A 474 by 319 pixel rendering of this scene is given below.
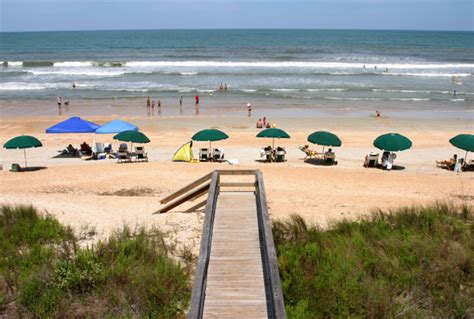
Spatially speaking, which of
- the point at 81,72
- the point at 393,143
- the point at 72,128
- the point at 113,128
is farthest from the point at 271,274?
the point at 81,72

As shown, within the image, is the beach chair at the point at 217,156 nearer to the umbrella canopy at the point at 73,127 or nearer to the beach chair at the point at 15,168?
the umbrella canopy at the point at 73,127

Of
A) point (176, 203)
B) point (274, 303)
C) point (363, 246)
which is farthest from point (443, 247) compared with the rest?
point (176, 203)

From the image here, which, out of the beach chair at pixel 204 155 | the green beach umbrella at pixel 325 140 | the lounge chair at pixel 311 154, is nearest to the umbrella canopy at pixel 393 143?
the green beach umbrella at pixel 325 140

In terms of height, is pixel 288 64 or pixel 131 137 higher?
pixel 288 64

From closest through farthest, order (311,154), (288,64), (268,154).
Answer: (268,154), (311,154), (288,64)

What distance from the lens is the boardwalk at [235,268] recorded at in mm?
6492

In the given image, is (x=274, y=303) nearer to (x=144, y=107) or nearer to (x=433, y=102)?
(x=144, y=107)

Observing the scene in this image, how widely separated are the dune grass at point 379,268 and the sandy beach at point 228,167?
1.75m

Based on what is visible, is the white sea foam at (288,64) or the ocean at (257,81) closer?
the ocean at (257,81)

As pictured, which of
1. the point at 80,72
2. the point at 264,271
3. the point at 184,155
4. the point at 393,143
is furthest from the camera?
the point at 80,72

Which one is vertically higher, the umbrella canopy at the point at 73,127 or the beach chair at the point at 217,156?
the umbrella canopy at the point at 73,127

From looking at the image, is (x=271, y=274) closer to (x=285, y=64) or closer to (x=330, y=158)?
(x=330, y=158)

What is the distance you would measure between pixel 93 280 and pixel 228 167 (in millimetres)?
11278

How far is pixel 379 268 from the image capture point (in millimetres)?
8547
